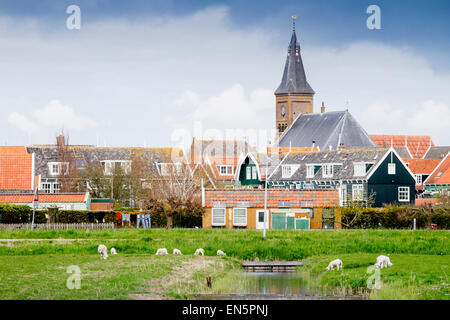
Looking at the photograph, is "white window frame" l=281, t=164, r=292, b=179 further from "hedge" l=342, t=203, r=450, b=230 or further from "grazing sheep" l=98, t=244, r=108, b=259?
"grazing sheep" l=98, t=244, r=108, b=259

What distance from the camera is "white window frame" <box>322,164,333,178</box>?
253 ft

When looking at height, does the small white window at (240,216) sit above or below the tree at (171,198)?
below

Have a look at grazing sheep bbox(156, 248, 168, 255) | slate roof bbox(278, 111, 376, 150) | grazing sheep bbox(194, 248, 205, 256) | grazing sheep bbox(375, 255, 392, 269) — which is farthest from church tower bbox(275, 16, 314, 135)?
grazing sheep bbox(375, 255, 392, 269)

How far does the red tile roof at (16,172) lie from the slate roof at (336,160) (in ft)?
83.3

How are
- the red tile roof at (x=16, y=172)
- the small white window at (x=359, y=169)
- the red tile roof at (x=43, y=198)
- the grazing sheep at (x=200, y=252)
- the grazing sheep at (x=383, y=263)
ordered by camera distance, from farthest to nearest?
the small white window at (x=359, y=169) < the red tile roof at (x=16, y=172) < the red tile roof at (x=43, y=198) < the grazing sheep at (x=200, y=252) < the grazing sheep at (x=383, y=263)

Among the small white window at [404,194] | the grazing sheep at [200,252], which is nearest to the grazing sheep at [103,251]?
the grazing sheep at [200,252]

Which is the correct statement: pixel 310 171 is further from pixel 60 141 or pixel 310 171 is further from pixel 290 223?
pixel 60 141

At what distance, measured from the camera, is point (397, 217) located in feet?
191

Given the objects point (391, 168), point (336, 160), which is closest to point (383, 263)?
point (391, 168)

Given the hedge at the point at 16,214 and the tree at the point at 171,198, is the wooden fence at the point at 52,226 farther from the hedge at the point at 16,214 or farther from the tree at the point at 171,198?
the tree at the point at 171,198

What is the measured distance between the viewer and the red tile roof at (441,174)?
8969 cm

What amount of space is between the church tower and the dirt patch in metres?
104

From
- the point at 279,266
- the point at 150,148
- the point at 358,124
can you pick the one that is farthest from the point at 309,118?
the point at 279,266
